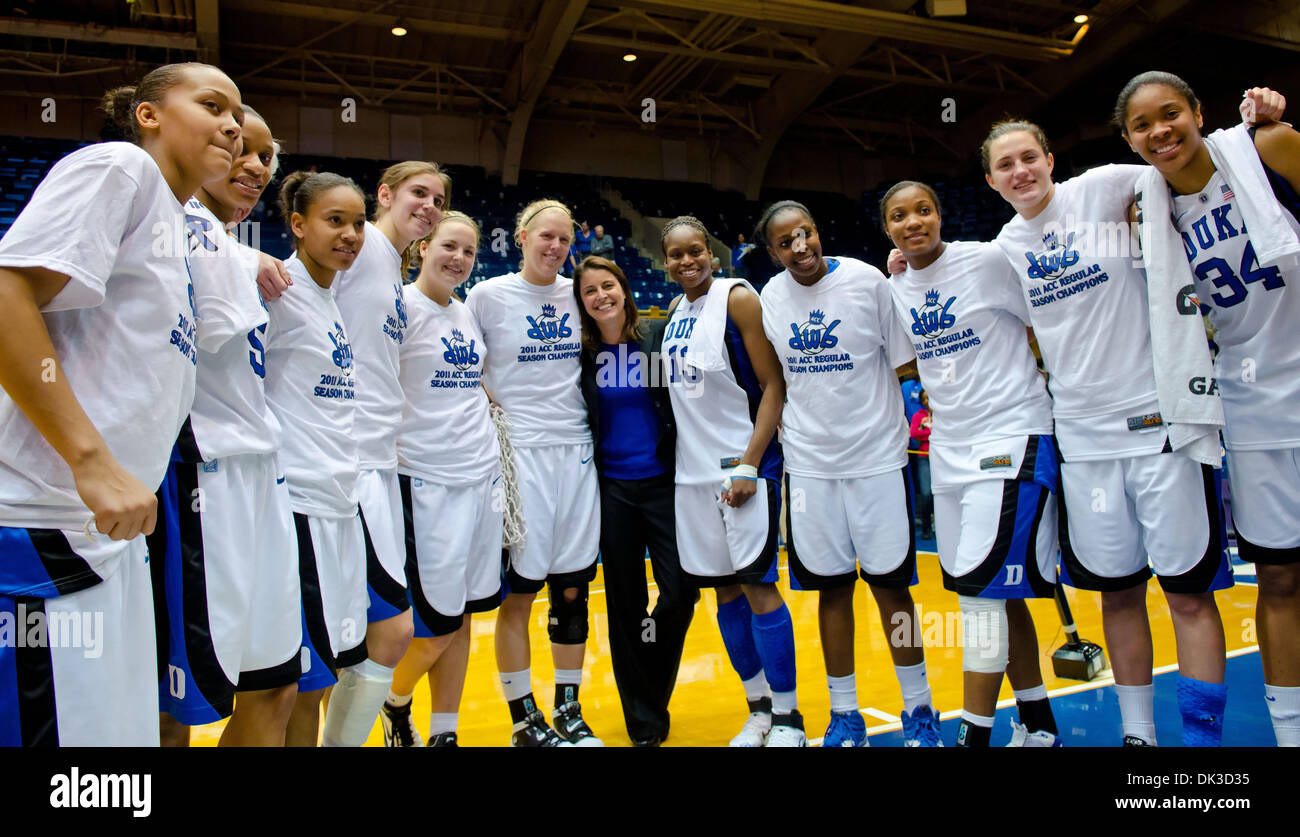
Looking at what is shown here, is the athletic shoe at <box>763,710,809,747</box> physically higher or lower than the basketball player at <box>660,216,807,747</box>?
lower

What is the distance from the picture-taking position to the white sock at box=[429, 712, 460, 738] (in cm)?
320

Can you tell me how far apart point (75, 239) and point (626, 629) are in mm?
2724

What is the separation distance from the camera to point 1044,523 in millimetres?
2807

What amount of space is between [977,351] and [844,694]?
1.40 m

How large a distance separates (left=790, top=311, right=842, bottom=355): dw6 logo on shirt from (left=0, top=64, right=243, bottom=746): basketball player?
7.44ft

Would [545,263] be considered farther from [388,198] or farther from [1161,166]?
[1161,166]

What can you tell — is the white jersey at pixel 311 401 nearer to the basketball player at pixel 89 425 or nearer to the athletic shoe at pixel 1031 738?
the basketball player at pixel 89 425

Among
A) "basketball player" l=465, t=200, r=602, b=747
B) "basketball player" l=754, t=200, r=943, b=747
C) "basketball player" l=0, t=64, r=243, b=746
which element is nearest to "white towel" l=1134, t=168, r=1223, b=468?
"basketball player" l=754, t=200, r=943, b=747

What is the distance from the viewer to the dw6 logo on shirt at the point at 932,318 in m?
3.07

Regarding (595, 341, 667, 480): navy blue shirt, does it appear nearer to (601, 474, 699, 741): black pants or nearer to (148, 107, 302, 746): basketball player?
(601, 474, 699, 741): black pants

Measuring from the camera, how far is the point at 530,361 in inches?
143

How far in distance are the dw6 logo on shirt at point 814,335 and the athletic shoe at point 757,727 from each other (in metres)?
1.49

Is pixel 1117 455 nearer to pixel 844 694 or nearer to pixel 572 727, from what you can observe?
pixel 844 694
